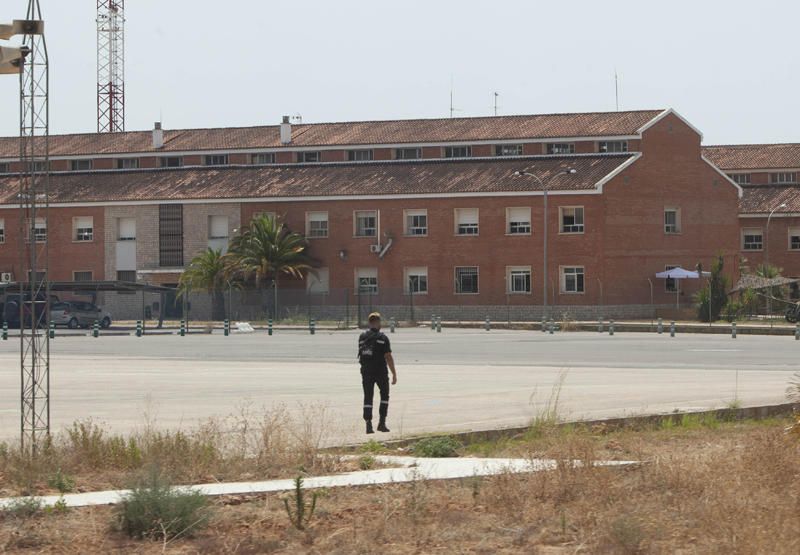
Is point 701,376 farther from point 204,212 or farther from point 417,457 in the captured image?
point 204,212

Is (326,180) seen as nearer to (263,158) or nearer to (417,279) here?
(263,158)

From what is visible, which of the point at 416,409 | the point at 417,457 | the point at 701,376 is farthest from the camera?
the point at 701,376

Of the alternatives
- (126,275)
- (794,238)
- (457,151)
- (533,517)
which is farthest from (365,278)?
(533,517)

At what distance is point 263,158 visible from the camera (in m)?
89.7

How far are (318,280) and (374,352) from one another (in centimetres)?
6606

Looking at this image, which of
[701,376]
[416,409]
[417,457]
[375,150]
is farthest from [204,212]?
[417,457]

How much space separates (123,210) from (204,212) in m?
5.32

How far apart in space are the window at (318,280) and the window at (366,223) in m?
3.24

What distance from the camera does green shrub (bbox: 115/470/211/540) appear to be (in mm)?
10445

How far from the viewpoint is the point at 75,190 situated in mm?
89312

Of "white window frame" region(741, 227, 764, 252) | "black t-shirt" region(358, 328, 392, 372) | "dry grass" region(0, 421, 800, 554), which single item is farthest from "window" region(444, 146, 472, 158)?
"dry grass" region(0, 421, 800, 554)

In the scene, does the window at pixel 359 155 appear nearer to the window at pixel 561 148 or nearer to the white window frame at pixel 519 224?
the window at pixel 561 148

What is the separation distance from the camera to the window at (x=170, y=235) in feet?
283

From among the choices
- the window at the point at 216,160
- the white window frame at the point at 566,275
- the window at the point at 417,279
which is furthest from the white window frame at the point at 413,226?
the window at the point at 216,160
